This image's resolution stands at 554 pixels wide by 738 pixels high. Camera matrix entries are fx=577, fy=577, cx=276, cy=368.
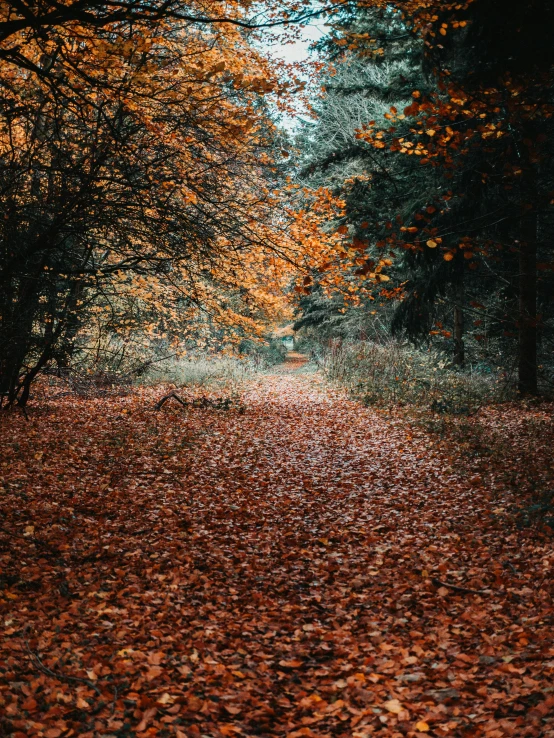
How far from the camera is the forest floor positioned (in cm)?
327

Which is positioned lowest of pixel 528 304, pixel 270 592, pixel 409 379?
pixel 270 592

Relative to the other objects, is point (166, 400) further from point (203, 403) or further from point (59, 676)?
point (59, 676)

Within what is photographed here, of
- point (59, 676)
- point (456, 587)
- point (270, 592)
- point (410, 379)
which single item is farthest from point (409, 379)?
point (59, 676)

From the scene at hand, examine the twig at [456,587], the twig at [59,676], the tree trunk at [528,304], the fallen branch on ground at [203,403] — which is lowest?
the twig at [456,587]

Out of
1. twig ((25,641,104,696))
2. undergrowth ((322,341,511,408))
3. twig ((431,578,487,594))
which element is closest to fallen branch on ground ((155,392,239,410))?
undergrowth ((322,341,511,408))

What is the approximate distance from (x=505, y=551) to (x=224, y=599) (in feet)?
8.68

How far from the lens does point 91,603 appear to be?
446 cm

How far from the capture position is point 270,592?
15.9ft

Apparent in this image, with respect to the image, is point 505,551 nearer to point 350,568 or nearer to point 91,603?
point 350,568

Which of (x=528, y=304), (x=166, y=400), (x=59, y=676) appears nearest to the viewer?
(x=59, y=676)

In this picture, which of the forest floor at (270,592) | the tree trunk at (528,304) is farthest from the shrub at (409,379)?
the forest floor at (270,592)

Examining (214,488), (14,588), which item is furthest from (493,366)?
(14,588)

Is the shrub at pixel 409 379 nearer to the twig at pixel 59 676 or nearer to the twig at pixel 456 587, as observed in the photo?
the twig at pixel 456 587

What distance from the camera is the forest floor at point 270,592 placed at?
3.27 m
